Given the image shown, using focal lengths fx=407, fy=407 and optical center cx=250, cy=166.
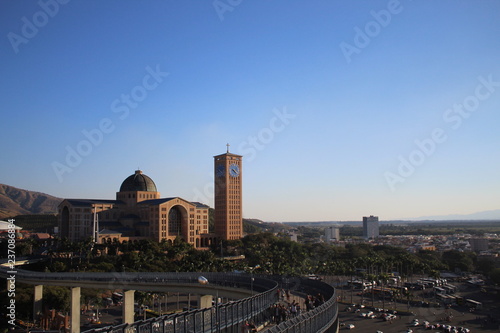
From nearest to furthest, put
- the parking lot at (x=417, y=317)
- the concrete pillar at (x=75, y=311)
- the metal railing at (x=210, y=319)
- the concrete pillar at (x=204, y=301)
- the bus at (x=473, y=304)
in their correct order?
the metal railing at (x=210, y=319)
the concrete pillar at (x=204, y=301)
the concrete pillar at (x=75, y=311)
the parking lot at (x=417, y=317)
the bus at (x=473, y=304)

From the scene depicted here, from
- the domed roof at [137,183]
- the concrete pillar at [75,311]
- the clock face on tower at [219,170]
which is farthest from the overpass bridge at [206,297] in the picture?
the clock face on tower at [219,170]

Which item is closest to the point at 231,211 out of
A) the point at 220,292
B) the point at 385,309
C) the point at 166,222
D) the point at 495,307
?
the point at 166,222

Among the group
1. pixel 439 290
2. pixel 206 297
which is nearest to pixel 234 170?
pixel 439 290

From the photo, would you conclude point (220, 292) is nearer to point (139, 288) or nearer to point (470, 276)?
point (139, 288)

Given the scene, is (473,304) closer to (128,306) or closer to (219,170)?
(128,306)

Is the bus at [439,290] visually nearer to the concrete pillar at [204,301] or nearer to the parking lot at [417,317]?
the parking lot at [417,317]

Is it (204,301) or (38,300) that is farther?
(38,300)
